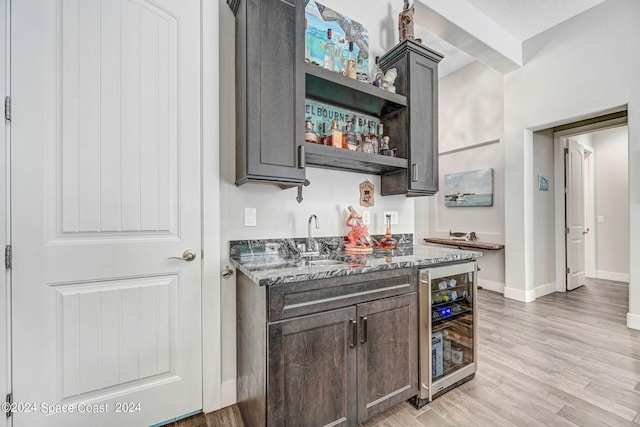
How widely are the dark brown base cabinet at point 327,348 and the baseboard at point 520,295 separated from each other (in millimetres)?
3000

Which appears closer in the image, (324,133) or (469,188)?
(324,133)

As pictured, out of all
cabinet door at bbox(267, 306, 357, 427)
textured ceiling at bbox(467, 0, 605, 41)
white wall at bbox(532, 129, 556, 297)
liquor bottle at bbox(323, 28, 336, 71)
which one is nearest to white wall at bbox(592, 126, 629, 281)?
white wall at bbox(532, 129, 556, 297)

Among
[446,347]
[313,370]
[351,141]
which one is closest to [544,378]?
[446,347]

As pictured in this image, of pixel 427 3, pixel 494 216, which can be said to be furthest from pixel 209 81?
pixel 494 216

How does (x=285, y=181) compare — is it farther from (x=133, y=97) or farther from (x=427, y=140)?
(x=427, y=140)

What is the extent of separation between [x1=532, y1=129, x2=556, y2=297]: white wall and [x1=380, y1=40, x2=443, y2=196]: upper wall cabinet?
2.64 meters

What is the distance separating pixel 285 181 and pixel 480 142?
3971 mm

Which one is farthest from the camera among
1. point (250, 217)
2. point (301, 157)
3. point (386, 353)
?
point (250, 217)

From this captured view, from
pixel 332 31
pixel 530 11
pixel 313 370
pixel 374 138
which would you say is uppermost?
pixel 530 11

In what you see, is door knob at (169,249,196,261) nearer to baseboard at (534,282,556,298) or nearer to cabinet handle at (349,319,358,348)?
cabinet handle at (349,319,358,348)

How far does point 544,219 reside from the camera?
402 centimetres

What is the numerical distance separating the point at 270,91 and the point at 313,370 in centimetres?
152

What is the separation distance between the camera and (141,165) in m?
1.53

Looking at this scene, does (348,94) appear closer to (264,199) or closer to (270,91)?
(270,91)
